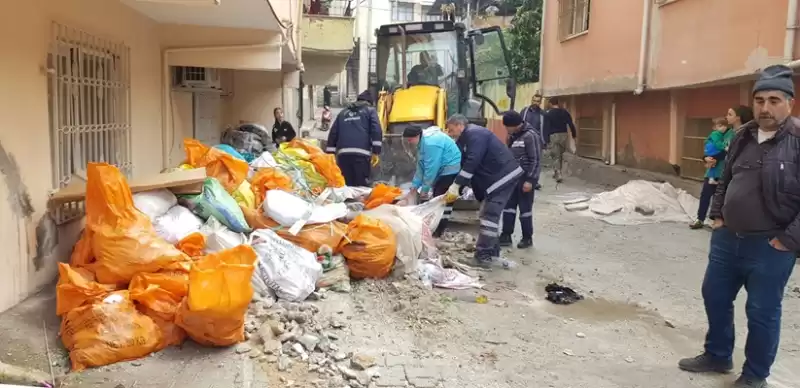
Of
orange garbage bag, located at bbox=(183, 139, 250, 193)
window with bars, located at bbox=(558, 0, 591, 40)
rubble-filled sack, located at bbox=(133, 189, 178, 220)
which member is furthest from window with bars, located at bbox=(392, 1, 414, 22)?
rubble-filled sack, located at bbox=(133, 189, 178, 220)

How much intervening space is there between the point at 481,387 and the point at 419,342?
75cm

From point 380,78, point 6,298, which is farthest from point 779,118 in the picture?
point 380,78

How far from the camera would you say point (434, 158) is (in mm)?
6918

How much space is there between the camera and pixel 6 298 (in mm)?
3908

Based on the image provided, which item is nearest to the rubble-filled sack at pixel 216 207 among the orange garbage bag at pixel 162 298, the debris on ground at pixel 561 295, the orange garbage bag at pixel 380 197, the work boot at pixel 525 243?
the orange garbage bag at pixel 162 298

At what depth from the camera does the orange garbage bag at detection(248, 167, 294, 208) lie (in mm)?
6088

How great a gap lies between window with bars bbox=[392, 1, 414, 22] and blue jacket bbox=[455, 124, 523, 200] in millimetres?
34823

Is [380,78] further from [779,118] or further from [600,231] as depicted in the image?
[779,118]

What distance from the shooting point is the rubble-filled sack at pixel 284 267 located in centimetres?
464

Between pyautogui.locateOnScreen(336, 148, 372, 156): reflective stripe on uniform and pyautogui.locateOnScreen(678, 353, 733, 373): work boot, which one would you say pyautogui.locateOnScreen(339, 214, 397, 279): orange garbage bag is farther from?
pyautogui.locateOnScreen(336, 148, 372, 156): reflective stripe on uniform

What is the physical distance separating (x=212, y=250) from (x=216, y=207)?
544mm

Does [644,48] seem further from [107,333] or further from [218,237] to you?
[107,333]

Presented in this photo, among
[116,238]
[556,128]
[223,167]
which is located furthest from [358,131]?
[556,128]

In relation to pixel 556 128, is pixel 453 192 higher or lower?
lower
